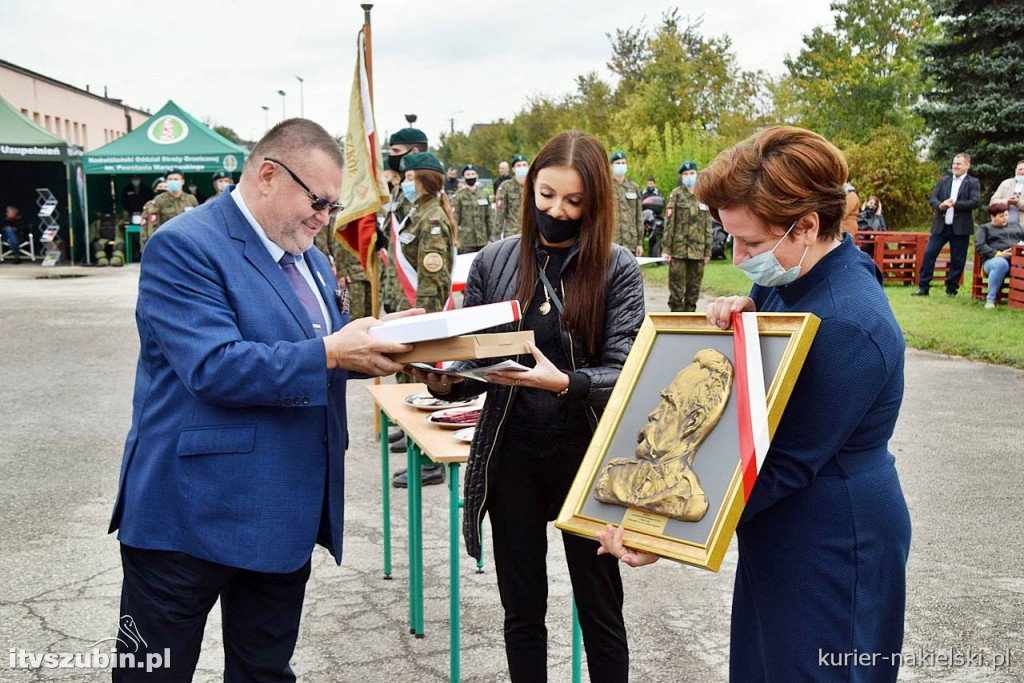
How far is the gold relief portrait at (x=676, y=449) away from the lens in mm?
1876

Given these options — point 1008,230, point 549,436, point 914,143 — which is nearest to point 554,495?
point 549,436

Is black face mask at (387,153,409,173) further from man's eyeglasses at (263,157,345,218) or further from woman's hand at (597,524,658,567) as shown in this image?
woman's hand at (597,524,658,567)

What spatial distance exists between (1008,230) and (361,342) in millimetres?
14027

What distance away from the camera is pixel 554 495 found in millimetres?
2898

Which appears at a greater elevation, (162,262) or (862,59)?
(862,59)

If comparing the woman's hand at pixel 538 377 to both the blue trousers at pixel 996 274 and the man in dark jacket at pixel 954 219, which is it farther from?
the man in dark jacket at pixel 954 219

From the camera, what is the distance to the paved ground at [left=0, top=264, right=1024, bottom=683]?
380cm

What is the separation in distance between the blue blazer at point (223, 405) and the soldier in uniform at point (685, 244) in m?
11.1

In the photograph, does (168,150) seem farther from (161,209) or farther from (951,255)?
(951,255)

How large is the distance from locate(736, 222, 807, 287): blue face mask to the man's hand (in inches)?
33.2

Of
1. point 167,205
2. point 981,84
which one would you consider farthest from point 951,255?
point 167,205

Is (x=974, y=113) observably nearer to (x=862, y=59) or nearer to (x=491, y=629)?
(x=862, y=59)

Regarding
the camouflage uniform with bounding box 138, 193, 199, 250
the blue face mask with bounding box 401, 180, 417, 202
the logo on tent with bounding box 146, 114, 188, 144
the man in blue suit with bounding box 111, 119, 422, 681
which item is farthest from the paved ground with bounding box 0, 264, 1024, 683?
the logo on tent with bounding box 146, 114, 188, 144

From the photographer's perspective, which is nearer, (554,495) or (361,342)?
(361,342)
